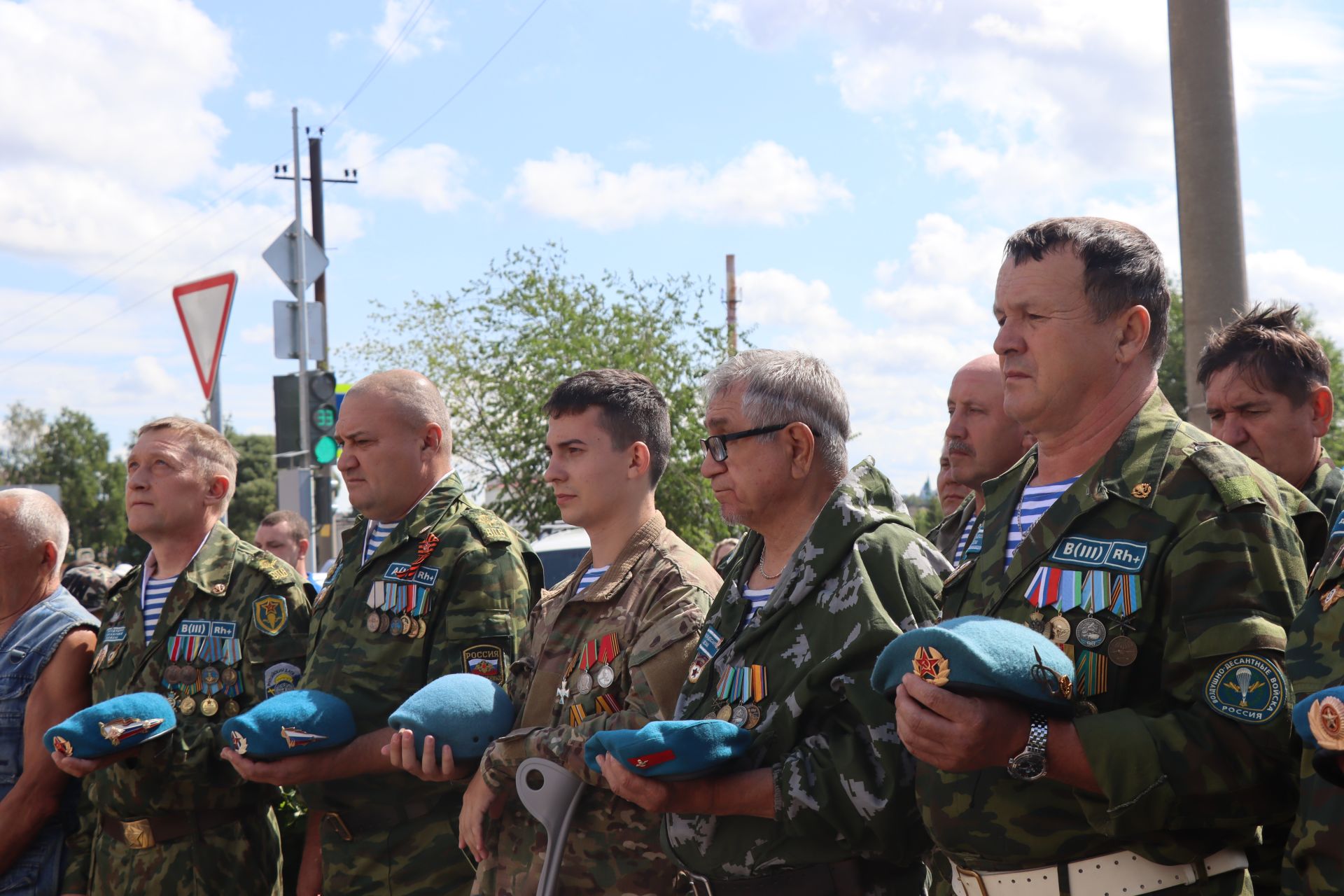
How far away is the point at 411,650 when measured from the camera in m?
3.98

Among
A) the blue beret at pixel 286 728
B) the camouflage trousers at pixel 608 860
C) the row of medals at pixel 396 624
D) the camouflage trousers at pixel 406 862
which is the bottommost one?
the camouflage trousers at pixel 406 862

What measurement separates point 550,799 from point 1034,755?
149 centimetres

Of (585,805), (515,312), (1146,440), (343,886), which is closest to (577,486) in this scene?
(585,805)

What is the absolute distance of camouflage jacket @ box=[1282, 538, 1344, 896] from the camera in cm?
194

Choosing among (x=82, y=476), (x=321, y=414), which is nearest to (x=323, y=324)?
(x=321, y=414)

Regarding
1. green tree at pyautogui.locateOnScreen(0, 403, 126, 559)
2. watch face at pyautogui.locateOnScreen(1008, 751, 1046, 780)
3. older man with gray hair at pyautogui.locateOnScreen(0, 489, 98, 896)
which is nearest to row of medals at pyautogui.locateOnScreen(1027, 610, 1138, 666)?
watch face at pyautogui.locateOnScreen(1008, 751, 1046, 780)

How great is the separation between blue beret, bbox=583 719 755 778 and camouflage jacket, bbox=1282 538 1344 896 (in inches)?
Answer: 44.8

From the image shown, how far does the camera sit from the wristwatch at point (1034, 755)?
2111mm

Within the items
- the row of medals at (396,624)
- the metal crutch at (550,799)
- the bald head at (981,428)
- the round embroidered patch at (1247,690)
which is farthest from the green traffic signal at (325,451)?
the round embroidered patch at (1247,690)

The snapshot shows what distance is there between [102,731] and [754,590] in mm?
2351

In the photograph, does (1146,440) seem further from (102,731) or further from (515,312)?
(515,312)

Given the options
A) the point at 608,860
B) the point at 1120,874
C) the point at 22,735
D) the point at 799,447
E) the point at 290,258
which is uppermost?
the point at 290,258

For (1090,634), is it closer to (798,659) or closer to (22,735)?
(798,659)

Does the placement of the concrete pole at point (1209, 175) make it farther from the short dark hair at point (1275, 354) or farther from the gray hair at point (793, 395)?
the gray hair at point (793, 395)
